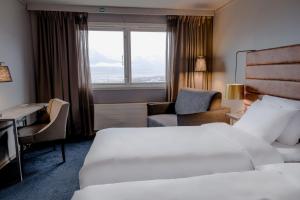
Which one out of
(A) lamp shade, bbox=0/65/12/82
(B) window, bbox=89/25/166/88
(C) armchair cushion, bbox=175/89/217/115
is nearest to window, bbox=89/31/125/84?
(B) window, bbox=89/25/166/88

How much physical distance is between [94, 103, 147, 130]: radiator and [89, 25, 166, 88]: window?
413 mm

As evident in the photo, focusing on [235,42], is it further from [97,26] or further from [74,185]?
[74,185]

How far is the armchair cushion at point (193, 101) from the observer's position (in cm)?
329

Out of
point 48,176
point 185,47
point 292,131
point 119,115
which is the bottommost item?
point 48,176

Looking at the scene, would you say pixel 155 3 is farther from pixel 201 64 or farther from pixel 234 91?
pixel 234 91

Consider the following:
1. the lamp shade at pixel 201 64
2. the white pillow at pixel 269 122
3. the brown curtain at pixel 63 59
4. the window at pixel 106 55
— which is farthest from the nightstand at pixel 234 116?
the brown curtain at pixel 63 59

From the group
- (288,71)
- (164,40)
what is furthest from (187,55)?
(288,71)

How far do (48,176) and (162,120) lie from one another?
5.53ft

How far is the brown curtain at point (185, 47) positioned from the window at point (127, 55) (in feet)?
0.67

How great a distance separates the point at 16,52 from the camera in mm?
3273

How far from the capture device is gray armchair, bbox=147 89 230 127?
297 centimetres

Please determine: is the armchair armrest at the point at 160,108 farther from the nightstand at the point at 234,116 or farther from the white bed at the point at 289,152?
the white bed at the point at 289,152

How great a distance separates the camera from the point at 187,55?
4.24 meters

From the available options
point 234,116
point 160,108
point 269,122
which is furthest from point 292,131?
point 160,108
